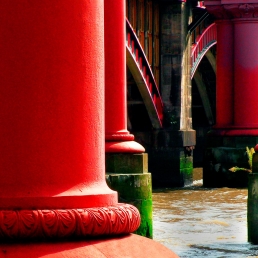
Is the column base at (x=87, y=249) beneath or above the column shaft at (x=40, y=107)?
beneath

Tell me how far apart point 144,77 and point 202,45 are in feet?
19.6

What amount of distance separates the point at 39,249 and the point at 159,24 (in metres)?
22.1

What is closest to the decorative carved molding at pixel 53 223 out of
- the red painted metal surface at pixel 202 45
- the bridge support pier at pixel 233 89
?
the bridge support pier at pixel 233 89

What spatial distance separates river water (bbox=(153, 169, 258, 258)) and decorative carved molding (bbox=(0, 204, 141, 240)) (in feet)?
24.8

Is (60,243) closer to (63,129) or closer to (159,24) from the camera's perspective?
(63,129)

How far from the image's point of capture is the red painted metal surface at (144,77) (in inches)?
873

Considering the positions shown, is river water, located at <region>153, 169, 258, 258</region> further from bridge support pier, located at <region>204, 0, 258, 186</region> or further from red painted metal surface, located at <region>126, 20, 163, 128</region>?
red painted metal surface, located at <region>126, 20, 163, 128</region>

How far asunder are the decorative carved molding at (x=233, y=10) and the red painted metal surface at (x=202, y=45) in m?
3.24

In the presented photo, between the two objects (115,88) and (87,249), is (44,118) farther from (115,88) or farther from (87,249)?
(115,88)

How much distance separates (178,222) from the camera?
52.0 ft

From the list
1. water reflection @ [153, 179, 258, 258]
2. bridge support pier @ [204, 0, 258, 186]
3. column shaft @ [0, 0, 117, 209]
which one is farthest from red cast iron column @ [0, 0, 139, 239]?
bridge support pier @ [204, 0, 258, 186]

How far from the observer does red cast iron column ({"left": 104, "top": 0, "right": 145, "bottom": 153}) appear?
35.1 ft

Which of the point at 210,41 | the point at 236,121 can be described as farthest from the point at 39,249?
the point at 210,41

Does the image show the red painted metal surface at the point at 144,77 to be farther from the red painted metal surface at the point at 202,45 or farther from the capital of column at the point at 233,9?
the red painted metal surface at the point at 202,45
